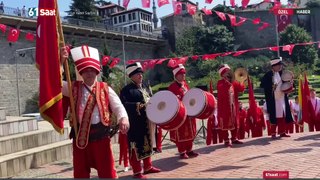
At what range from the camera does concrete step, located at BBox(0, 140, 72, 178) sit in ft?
24.7

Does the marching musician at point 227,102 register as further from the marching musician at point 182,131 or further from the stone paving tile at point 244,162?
the marching musician at point 182,131

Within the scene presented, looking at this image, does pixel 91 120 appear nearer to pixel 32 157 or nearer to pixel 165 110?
pixel 165 110

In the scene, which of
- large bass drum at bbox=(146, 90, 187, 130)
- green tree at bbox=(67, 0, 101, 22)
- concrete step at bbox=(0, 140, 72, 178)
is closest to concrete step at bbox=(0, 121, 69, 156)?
concrete step at bbox=(0, 140, 72, 178)

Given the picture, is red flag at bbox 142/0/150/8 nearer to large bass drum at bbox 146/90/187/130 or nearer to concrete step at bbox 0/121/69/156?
concrete step at bbox 0/121/69/156

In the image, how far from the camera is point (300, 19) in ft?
214

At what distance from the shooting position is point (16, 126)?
939 cm

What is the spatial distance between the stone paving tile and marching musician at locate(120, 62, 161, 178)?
0.31 meters

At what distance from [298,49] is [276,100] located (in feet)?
161

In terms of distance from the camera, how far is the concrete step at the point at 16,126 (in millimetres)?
9062

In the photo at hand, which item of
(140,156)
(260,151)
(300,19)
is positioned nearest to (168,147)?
(260,151)

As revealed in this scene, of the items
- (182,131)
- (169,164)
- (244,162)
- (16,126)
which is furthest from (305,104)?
(16,126)

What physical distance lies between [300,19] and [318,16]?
2.74 meters

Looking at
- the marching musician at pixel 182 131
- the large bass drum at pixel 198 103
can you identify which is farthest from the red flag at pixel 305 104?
the marching musician at pixel 182 131

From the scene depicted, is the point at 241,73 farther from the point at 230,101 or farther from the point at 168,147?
the point at 168,147
